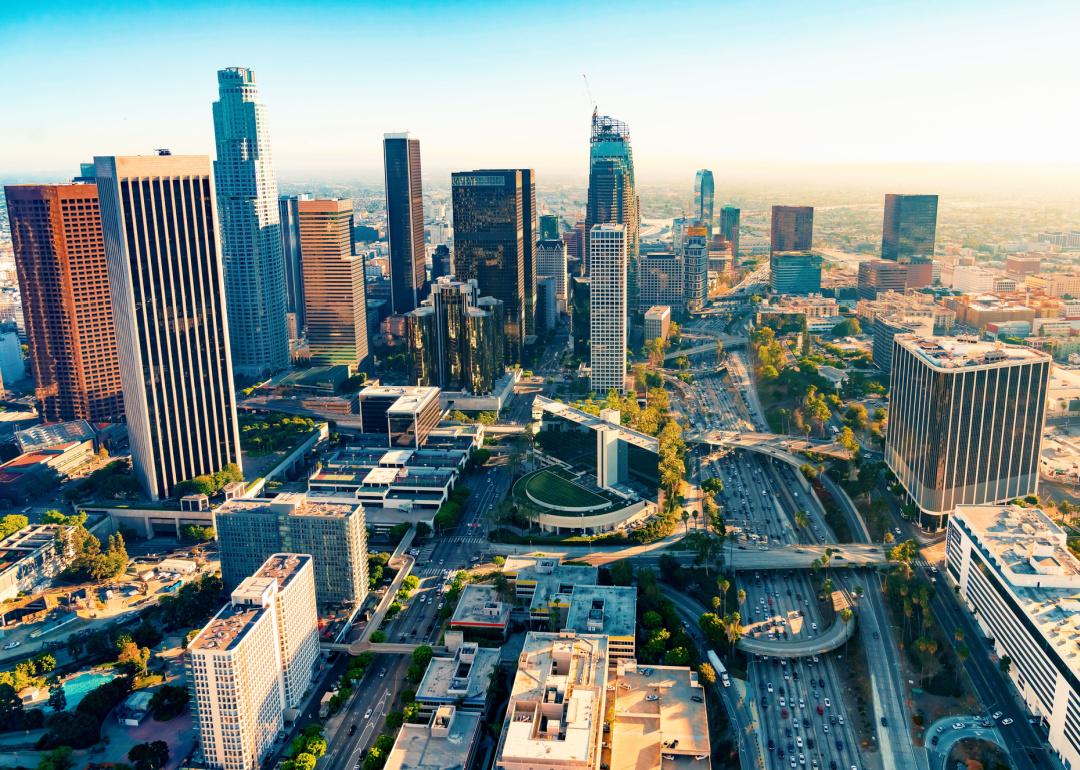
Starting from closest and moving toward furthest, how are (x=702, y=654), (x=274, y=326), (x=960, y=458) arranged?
1. (x=702, y=654)
2. (x=960, y=458)
3. (x=274, y=326)

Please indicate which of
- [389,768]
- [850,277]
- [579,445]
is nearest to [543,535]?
[579,445]

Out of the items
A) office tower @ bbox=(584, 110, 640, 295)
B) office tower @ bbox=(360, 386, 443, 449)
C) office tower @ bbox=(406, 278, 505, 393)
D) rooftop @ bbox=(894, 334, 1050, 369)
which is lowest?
office tower @ bbox=(360, 386, 443, 449)

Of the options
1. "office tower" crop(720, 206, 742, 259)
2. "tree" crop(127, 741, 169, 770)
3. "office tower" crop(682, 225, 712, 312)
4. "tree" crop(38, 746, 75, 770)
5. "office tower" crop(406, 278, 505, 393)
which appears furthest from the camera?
"office tower" crop(720, 206, 742, 259)

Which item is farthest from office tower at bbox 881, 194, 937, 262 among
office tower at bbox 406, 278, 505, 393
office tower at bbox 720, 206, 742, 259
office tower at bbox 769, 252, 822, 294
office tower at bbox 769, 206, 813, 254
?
office tower at bbox 406, 278, 505, 393

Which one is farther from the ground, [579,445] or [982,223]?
[982,223]

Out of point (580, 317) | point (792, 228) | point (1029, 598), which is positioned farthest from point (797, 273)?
point (1029, 598)

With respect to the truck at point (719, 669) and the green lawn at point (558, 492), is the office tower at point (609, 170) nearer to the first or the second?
the green lawn at point (558, 492)

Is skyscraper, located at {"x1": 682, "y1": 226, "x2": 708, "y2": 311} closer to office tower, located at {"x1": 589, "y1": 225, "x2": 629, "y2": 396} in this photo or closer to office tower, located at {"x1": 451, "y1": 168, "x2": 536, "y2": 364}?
office tower, located at {"x1": 451, "y1": 168, "x2": 536, "y2": 364}

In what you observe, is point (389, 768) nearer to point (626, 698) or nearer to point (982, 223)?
point (626, 698)
